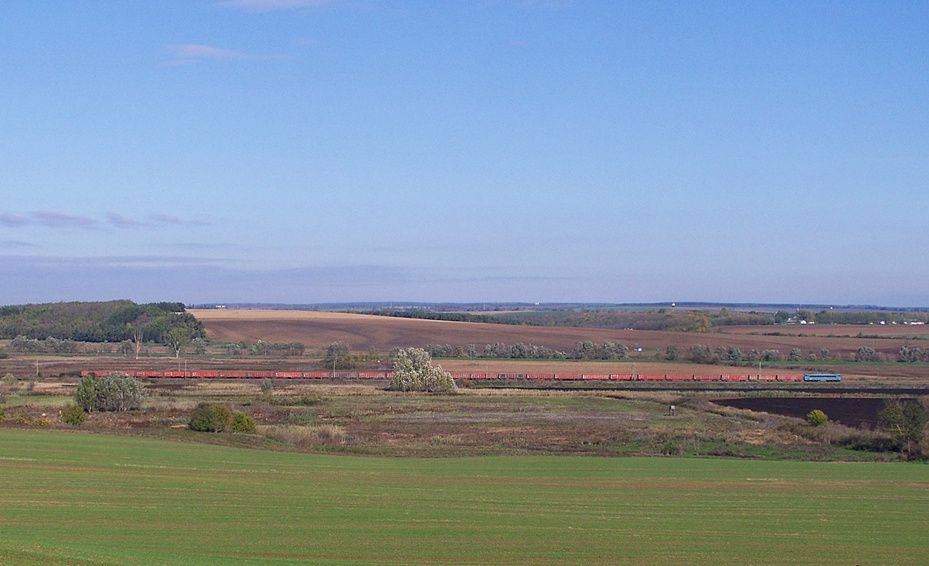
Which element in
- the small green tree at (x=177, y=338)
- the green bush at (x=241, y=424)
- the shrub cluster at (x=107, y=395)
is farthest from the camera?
the small green tree at (x=177, y=338)

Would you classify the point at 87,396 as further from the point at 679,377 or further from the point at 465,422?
the point at 679,377

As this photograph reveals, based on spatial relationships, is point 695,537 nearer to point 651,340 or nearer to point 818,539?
point 818,539

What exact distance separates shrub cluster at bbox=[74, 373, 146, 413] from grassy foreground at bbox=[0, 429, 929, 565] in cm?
2122

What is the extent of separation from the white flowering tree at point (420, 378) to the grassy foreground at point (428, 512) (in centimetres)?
4291

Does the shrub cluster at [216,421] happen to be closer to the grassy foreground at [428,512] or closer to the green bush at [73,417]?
the green bush at [73,417]

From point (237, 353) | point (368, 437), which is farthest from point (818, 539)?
point (237, 353)

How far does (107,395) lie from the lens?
50719 millimetres

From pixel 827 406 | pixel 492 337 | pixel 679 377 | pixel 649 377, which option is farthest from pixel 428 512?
pixel 492 337

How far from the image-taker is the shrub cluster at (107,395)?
50.1m

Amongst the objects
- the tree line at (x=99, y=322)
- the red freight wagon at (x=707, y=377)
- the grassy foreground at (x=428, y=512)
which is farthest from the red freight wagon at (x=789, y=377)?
the tree line at (x=99, y=322)

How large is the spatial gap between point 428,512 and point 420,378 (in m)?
54.2

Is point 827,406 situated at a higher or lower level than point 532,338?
lower

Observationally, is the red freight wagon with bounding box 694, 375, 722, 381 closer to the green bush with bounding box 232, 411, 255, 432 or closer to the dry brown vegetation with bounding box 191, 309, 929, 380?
the dry brown vegetation with bounding box 191, 309, 929, 380

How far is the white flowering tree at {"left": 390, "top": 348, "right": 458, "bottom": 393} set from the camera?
2867 inches
